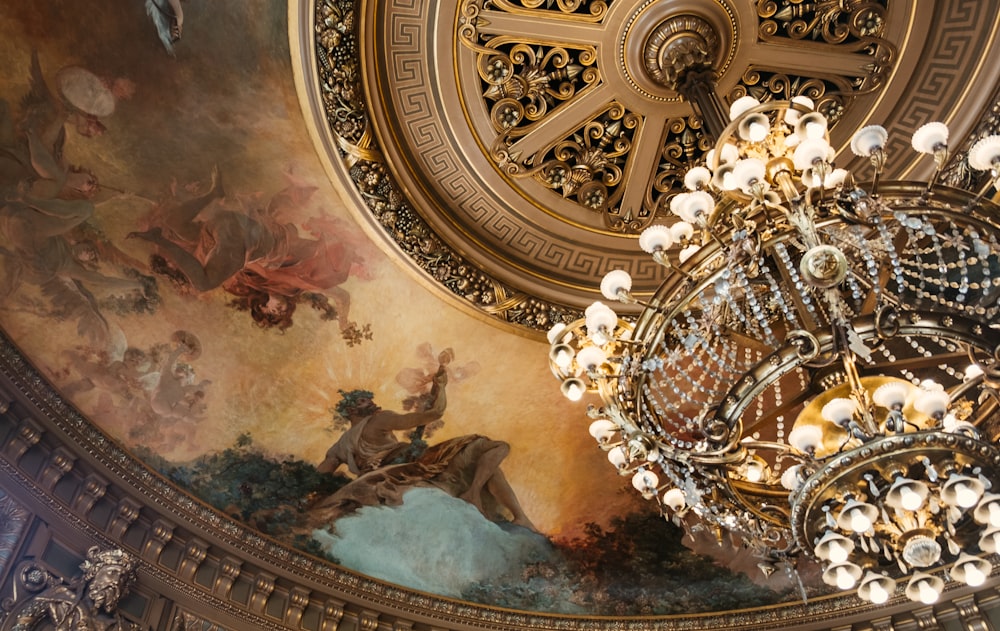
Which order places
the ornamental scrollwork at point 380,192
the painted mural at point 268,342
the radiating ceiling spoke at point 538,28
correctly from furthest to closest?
1. the radiating ceiling spoke at point 538,28
2. the ornamental scrollwork at point 380,192
3. the painted mural at point 268,342

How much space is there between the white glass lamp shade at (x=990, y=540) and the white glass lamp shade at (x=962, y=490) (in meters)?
0.29

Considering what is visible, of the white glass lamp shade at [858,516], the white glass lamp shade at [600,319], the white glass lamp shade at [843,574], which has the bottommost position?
the white glass lamp shade at [843,574]

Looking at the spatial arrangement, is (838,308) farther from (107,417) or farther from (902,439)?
(107,417)

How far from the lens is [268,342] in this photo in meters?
7.86

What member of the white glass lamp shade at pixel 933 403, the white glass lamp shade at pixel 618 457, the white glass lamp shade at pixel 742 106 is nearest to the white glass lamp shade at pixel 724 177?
the white glass lamp shade at pixel 742 106

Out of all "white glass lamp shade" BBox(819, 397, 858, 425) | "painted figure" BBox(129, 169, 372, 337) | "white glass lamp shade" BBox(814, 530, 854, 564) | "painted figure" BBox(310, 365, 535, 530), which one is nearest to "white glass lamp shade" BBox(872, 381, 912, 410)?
"white glass lamp shade" BBox(819, 397, 858, 425)

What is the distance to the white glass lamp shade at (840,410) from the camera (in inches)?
167

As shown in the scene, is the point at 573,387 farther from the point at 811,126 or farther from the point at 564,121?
the point at 564,121

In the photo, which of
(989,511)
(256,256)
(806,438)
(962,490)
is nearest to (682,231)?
(806,438)

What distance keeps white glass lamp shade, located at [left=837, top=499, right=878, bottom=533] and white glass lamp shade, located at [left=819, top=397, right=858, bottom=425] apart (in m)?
0.46

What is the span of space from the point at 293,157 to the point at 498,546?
4721 millimetres

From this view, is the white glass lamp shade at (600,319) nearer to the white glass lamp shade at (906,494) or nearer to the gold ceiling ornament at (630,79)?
the white glass lamp shade at (906,494)

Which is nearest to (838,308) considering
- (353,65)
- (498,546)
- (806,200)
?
(806,200)

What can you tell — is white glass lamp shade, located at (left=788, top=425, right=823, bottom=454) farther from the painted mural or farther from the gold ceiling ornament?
the painted mural
